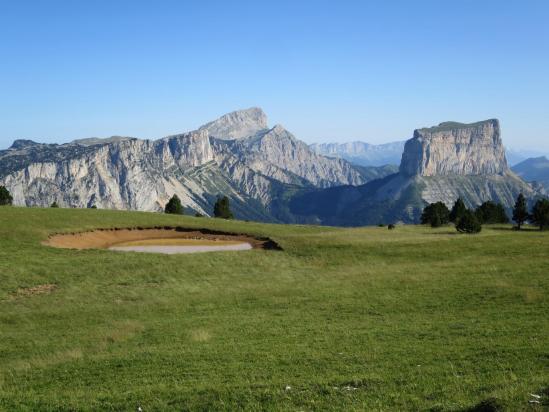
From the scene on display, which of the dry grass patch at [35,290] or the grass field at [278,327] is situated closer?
the grass field at [278,327]

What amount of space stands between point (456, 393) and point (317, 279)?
27122 millimetres

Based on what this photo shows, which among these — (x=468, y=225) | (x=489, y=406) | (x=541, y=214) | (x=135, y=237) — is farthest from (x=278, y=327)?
(x=541, y=214)

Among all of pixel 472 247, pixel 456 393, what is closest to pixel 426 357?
pixel 456 393

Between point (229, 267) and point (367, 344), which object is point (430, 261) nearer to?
point (229, 267)

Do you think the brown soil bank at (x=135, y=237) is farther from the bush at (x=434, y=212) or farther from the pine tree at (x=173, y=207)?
the bush at (x=434, y=212)

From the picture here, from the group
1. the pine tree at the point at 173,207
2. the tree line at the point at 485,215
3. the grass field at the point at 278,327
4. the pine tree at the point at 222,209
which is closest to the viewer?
the grass field at the point at 278,327

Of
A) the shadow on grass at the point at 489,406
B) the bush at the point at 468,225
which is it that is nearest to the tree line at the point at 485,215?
the bush at the point at 468,225

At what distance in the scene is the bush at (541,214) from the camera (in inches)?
3389

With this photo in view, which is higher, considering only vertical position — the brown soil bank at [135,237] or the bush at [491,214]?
the bush at [491,214]

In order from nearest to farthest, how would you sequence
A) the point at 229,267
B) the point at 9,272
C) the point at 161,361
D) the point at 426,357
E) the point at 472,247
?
the point at 426,357, the point at 161,361, the point at 9,272, the point at 229,267, the point at 472,247

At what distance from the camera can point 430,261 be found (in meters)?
48.4

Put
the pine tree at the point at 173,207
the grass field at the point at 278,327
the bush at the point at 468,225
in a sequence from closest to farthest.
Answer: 1. the grass field at the point at 278,327
2. the bush at the point at 468,225
3. the pine tree at the point at 173,207

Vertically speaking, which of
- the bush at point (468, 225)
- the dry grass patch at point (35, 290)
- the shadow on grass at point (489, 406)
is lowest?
the dry grass patch at point (35, 290)

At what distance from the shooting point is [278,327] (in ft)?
91.6
